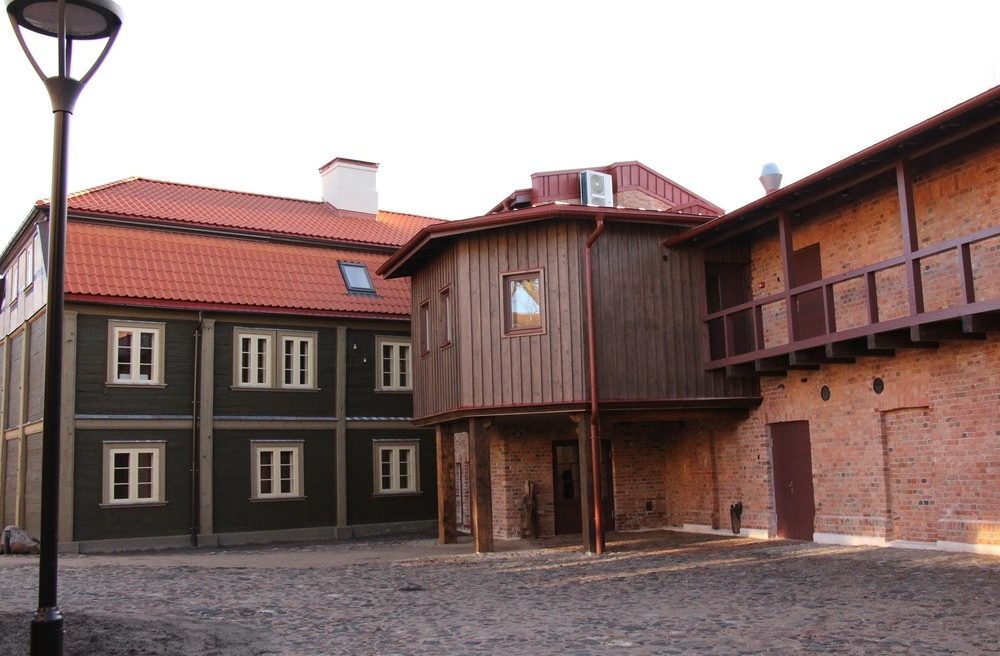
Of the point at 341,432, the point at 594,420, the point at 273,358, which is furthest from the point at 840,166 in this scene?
the point at 273,358

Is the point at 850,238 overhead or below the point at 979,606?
overhead

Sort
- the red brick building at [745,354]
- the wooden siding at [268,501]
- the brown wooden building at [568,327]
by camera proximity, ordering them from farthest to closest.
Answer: the wooden siding at [268,501], the brown wooden building at [568,327], the red brick building at [745,354]

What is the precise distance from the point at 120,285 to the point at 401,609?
45.1ft

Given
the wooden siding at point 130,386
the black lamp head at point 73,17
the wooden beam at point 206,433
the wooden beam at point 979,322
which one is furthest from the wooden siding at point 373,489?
the black lamp head at point 73,17

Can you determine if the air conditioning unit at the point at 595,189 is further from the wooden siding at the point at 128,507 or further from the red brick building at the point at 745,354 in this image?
the wooden siding at the point at 128,507

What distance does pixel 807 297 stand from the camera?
51.4 ft

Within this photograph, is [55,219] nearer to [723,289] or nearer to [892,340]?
[892,340]

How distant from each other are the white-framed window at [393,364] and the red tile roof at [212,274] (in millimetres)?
771

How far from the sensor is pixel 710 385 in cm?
1669

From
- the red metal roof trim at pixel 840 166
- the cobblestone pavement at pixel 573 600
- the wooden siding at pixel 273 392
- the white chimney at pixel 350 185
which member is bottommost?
the cobblestone pavement at pixel 573 600

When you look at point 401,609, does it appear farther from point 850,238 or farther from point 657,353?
point 850,238

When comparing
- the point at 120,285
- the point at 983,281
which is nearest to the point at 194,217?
the point at 120,285

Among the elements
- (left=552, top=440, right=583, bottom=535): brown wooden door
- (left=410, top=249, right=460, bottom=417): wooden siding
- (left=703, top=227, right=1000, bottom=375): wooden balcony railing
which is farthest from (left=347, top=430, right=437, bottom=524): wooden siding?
(left=703, top=227, right=1000, bottom=375): wooden balcony railing

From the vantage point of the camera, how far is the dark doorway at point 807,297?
15.4m
